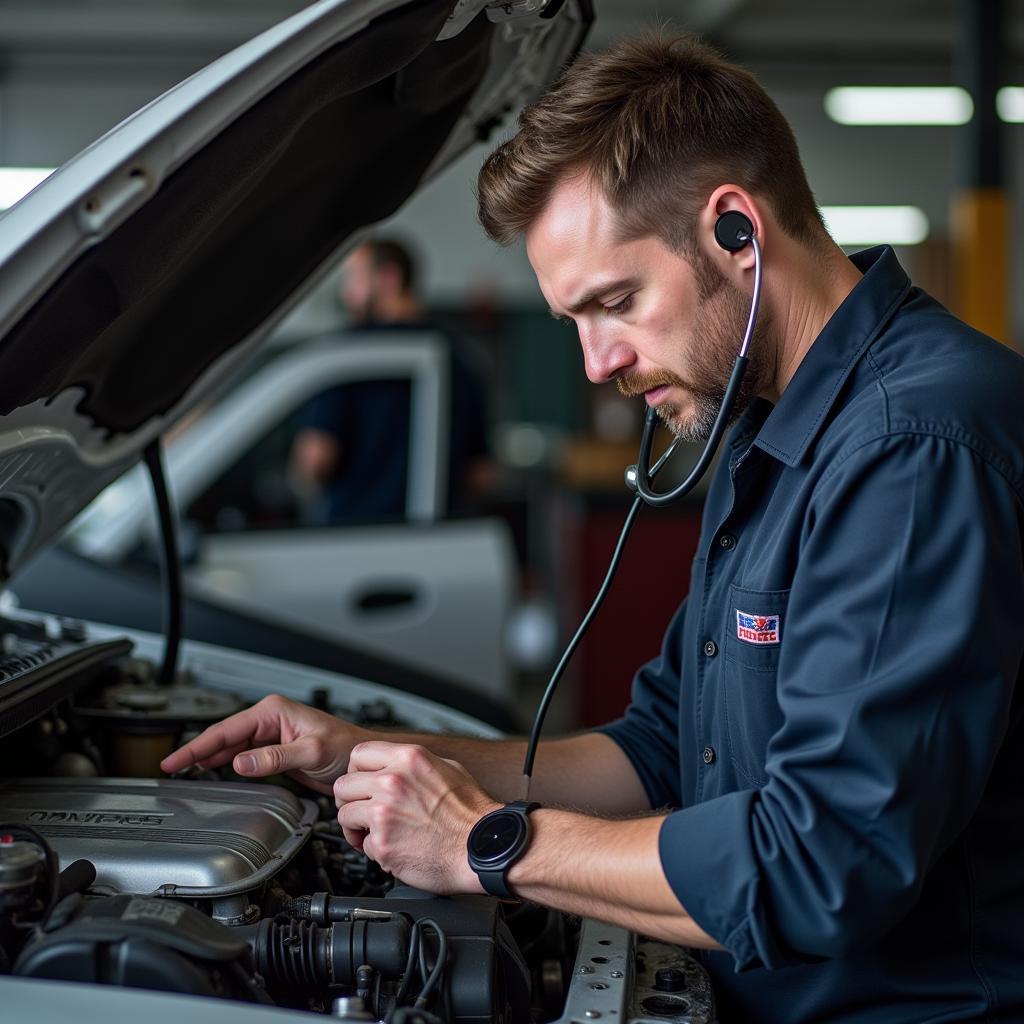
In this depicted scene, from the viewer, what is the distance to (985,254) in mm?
6582

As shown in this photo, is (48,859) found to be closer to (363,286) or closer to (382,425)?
(382,425)

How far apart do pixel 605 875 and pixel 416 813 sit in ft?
0.75

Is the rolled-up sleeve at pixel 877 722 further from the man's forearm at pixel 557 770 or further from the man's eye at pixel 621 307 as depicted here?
the man's forearm at pixel 557 770

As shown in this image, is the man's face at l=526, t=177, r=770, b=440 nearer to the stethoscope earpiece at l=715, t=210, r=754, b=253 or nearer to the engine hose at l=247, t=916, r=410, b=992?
the stethoscope earpiece at l=715, t=210, r=754, b=253

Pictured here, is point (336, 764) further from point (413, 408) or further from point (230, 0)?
point (230, 0)

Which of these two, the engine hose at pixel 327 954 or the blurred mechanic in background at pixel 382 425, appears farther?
the blurred mechanic in background at pixel 382 425

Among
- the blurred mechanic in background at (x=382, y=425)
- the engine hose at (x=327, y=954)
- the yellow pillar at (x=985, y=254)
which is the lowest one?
the engine hose at (x=327, y=954)

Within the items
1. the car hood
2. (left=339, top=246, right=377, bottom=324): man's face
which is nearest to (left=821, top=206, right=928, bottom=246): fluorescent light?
(left=339, top=246, right=377, bottom=324): man's face

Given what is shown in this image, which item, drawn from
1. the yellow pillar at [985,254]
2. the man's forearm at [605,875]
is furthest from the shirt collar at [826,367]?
the yellow pillar at [985,254]

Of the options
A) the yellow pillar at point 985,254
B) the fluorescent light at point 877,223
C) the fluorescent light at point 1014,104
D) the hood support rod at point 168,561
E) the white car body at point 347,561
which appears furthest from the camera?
the fluorescent light at point 877,223

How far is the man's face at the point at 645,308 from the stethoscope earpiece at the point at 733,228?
0.04 metres

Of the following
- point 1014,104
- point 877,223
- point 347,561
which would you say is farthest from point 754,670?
point 877,223

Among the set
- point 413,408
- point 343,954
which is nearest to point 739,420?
point 343,954

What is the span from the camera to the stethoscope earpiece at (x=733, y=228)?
1.29 metres
